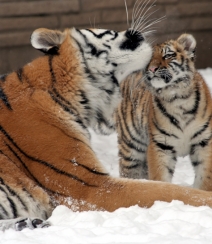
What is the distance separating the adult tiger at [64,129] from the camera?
3.03m

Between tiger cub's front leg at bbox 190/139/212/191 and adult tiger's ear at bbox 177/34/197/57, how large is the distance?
0.57 metres

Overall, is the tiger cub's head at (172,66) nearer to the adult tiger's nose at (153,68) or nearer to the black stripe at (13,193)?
the adult tiger's nose at (153,68)

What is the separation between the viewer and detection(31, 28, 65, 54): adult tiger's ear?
127 inches

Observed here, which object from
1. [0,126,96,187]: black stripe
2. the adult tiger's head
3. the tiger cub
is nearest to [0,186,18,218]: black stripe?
[0,126,96,187]: black stripe

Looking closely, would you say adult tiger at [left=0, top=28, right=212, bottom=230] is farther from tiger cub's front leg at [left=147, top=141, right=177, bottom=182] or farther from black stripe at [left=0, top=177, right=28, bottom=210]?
tiger cub's front leg at [left=147, top=141, right=177, bottom=182]

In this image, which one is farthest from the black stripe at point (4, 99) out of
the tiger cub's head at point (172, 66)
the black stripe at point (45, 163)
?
the tiger cub's head at point (172, 66)

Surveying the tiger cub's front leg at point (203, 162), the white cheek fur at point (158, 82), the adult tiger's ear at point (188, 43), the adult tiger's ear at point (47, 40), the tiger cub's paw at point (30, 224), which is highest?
the adult tiger's ear at point (47, 40)

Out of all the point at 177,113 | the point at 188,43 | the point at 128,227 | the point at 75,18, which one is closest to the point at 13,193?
the point at 128,227

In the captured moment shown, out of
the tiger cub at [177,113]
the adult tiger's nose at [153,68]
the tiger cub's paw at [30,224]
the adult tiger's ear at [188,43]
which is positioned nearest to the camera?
the tiger cub's paw at [30,224]

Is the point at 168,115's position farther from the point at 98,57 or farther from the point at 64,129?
the point at 64,129

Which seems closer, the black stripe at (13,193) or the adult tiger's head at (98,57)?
the black stripe at (13,193)

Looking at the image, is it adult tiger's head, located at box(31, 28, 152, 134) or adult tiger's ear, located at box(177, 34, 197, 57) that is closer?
adult tiger's head, located at box(31, 28, 152, 134)

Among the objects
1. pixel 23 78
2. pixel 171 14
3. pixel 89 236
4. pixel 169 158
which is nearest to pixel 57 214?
pixel 89 236

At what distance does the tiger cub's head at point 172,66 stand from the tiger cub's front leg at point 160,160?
35 centimetres
